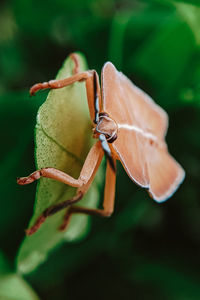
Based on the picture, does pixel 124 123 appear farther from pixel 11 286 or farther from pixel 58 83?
pixel 11 286

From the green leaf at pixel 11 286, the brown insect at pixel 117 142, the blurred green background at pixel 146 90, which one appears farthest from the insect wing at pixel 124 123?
the green leaf at pixel 11 286

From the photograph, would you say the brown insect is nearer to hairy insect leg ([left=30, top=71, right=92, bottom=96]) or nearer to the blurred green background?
hairy insect leg ([left=30, top=71, right=92, bottom=96])

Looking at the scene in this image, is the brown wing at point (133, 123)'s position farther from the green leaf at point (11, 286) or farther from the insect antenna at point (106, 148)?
the green leaf at point (11, 286)

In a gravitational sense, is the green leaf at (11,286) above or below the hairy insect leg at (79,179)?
below

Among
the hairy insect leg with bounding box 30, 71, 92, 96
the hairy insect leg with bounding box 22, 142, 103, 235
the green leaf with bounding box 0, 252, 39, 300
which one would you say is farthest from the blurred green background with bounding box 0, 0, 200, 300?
the hairy insect leg with bounding box 22, 142, 103, 235

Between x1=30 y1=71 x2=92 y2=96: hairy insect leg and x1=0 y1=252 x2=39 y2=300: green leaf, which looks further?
x1=0 y1=252 x2=39 y2=300: green leaf

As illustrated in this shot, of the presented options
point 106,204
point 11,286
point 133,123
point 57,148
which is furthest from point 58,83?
point 11,286

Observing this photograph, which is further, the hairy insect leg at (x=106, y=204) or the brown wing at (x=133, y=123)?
the hairy insect leg at (x=106, y=204)

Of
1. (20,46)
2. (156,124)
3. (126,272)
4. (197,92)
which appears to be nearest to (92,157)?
(156,124)
